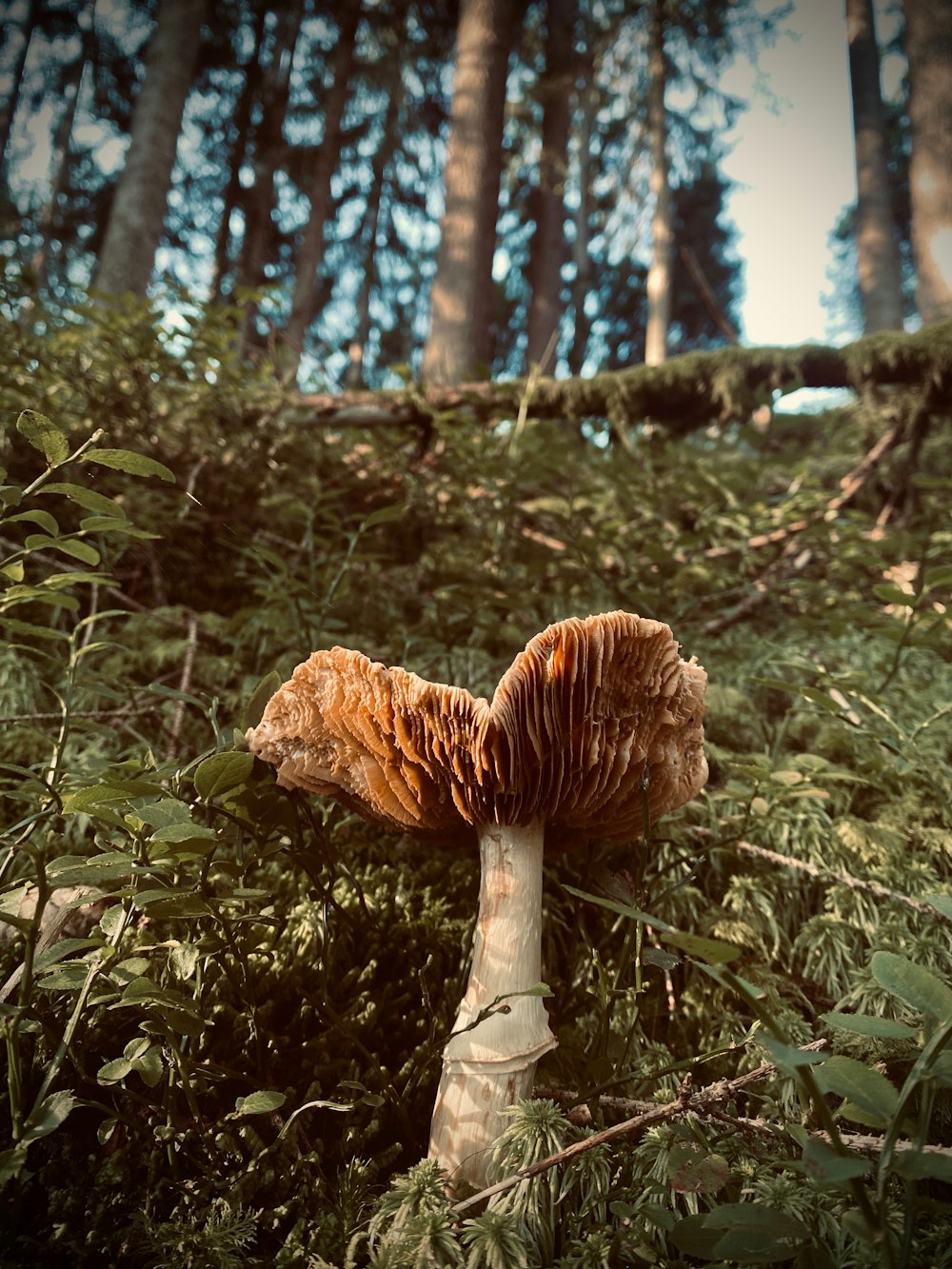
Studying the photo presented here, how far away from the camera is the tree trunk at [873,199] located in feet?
32.4

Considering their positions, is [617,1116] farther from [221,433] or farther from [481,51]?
[481,51]

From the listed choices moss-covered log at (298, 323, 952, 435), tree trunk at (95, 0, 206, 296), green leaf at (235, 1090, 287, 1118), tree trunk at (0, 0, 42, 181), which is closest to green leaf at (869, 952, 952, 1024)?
green leaf at (235, 1090, 287, 1118)

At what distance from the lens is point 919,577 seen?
2367mm

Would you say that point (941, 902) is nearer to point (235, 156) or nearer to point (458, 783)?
point (458, 783)

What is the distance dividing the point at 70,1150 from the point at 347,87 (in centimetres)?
1582

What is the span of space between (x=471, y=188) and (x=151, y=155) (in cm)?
329

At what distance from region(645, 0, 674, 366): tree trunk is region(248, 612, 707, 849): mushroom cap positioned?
1009cm

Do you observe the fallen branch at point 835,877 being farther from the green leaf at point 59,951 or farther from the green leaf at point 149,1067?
the green leaf at point 59,951

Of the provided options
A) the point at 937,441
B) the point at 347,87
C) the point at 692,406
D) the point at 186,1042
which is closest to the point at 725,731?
the point at 186,1042

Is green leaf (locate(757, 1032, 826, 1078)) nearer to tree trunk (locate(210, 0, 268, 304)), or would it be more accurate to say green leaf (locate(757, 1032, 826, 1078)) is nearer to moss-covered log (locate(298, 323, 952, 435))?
moss-covered log (locate(298, 323, 952, 435))

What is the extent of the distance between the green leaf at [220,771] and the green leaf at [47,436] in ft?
2.29

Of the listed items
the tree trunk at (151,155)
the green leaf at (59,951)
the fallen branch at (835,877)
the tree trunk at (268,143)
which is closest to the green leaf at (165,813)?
the green leaf at (59,951)

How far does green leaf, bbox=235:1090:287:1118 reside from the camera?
129cm

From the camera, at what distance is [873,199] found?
10219mm
